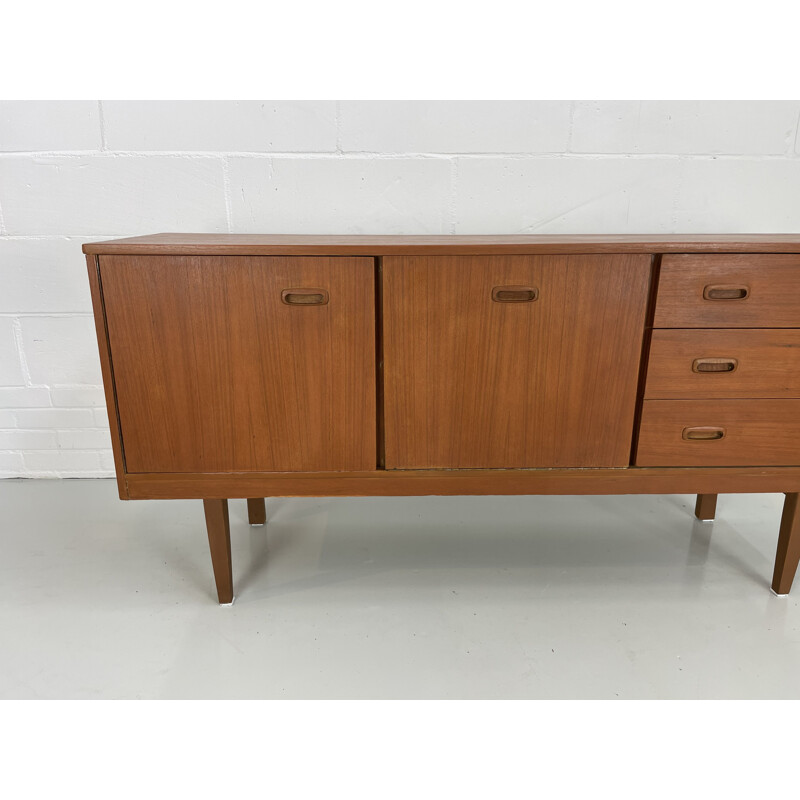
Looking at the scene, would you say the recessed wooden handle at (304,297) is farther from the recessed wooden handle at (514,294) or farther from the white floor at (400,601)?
the white floor at (400,601)

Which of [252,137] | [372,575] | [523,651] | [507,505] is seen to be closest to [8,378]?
[252,137]

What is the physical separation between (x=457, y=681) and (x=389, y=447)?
541 mm

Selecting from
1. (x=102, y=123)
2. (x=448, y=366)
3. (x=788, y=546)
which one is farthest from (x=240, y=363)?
(x=788, y=546)

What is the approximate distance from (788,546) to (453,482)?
90 cm

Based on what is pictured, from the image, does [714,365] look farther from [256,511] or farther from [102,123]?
[102,123]

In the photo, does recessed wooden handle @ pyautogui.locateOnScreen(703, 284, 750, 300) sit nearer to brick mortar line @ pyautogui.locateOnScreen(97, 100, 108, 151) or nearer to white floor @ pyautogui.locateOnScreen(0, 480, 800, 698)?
white floor @ pyautogui.locateOnScreen(0, 480, 800, 698)

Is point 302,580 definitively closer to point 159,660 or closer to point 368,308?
point 159,660

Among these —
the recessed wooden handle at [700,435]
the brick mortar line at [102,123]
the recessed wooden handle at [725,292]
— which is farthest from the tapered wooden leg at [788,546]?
the brick mortar line at [102,123]

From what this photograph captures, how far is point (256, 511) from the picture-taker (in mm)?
2008

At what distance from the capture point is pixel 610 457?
5.04 ft

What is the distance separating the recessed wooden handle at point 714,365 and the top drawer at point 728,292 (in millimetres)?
79

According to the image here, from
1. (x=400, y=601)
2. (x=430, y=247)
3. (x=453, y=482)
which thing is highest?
(x=430, y=247)

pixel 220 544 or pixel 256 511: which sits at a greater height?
pixel 220 544

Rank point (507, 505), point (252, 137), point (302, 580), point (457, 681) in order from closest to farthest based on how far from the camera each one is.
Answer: point (457, 681) < point (302, 580) < point (252, 137) < point (507, 505)
